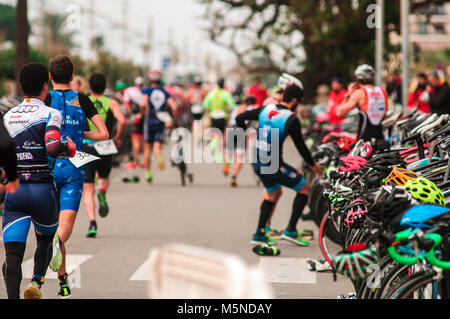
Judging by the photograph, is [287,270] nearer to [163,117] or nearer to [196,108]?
[163,117]

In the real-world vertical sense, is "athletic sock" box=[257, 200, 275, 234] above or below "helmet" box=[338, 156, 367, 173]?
below

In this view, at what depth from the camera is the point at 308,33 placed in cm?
3400

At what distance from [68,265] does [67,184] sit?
1.64m

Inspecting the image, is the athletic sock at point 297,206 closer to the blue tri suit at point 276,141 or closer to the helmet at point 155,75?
the blue tri suit at point 276,141

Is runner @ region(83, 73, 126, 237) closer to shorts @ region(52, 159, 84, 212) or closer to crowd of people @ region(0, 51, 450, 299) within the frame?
crowd of people @ region(0, 51, 450, 299)

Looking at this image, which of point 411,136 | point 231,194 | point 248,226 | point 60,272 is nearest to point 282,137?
point 411,136

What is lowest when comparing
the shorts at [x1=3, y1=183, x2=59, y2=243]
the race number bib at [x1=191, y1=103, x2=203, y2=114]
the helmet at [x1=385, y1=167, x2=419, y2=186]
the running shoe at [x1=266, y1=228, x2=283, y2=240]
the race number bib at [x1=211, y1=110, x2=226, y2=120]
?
the race number bib at [x1=191, y1=103, x2=203, y2=114]

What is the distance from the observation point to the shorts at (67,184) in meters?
7.47

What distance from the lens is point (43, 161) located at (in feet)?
20.8

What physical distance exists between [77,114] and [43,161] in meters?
1.38

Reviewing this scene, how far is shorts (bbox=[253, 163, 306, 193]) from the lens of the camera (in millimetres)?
9961

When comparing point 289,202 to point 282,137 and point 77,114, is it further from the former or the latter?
point 77,114

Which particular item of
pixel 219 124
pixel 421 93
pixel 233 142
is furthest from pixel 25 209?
pixel 421 93

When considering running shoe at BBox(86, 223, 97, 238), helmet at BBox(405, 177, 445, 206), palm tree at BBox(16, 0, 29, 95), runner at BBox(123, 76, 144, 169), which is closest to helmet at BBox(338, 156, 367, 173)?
helmet at BBox(405, 177, 445, 206)
